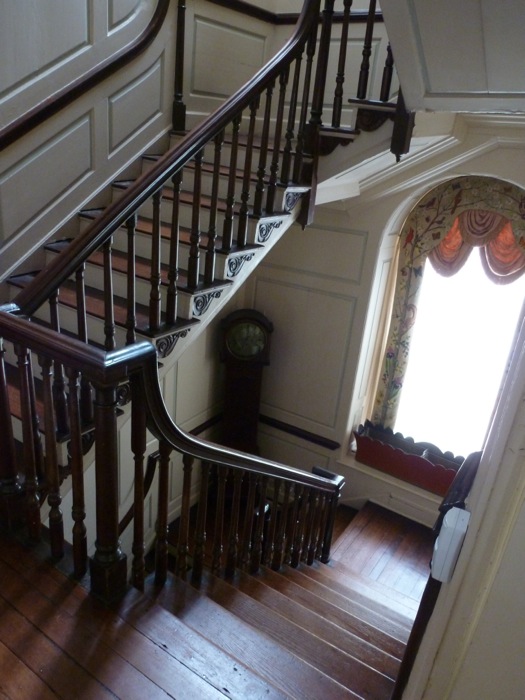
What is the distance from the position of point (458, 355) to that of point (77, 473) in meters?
3.28

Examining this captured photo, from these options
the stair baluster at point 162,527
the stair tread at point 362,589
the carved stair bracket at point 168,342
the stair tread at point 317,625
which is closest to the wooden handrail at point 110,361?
the stair baluster at point 162,527

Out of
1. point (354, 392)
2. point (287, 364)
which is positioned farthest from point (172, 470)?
point (354, 392)

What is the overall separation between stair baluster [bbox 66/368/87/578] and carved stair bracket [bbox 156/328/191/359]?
0.79 meters

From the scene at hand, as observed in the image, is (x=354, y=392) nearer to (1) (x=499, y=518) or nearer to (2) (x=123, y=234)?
(2) (x=123, y=234)

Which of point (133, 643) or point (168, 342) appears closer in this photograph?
point (133, 643)

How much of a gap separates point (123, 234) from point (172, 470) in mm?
2195

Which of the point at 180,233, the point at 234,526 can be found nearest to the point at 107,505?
the point at 234,526

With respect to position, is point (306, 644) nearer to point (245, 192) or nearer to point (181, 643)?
point (181, 643)

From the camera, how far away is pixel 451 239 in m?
3.73

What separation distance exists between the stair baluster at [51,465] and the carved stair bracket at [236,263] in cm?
115

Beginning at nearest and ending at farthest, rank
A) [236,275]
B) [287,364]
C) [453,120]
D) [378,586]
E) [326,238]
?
[236,275] → [453,120] → [378,586] → [326,238] → [287,364]

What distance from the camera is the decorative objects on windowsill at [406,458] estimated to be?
13.1ft

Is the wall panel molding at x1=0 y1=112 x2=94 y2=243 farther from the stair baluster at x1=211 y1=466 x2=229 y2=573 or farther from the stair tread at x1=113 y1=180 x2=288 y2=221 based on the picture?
the stair baluster at x1=211 y1=466 x2=229 y2=573

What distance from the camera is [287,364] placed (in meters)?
4.50
